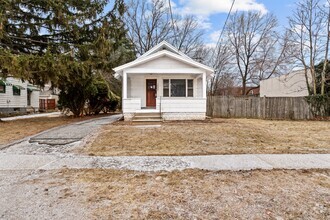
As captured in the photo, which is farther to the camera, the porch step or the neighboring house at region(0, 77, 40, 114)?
the neighboring house at region(0, 77, 40, 114)

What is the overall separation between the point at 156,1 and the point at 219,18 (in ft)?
65.4

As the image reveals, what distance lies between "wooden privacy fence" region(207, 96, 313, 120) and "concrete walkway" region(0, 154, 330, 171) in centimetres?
1120

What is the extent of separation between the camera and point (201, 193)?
11.5 ft

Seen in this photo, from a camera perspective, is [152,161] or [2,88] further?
[2,88]

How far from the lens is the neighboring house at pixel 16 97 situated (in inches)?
878

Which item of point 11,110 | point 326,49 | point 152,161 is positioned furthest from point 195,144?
point 11,110

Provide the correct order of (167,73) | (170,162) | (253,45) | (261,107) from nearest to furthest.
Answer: (170,162)
(167,73)
(261,107)
(253,45)

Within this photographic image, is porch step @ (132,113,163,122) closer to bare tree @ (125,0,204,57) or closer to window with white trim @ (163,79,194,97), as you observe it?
window with white trim @ (163,79,194,97)

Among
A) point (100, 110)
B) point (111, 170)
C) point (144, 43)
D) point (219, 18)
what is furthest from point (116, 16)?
point (144, 43)

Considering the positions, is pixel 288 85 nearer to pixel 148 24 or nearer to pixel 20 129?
pixel 148 24

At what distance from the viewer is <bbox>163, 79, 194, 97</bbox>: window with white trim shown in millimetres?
15445

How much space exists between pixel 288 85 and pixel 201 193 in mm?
23311

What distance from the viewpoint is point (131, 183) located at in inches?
157

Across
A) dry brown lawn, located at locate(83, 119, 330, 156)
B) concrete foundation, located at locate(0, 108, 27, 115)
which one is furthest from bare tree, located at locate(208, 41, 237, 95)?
dry brown lawn, located at locate(83, 119, 330, 156)
